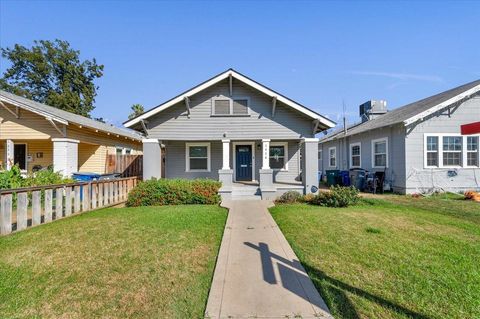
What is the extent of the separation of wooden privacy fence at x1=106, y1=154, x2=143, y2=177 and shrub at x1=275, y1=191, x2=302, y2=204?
33.8ft

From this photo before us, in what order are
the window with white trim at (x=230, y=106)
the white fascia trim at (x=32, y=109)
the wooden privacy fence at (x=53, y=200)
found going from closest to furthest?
the wooden privacy fence at (x=53, y=200) → the window with white trim at (x=230, y=106) → the white fascia trim at (x=32, y=109)

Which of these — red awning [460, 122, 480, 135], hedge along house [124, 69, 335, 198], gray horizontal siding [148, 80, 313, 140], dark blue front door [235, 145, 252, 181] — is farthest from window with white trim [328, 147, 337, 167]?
red awning [460, 122, 480, 135]

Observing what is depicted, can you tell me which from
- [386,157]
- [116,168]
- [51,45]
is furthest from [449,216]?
[51,45]

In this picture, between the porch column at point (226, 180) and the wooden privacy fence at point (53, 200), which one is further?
the porch column at point (226, 180)

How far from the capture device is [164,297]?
3.23m

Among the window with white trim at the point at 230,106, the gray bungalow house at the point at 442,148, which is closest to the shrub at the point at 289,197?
the window with white trim at the point at 230,106

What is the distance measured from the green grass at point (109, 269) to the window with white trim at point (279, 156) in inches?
319

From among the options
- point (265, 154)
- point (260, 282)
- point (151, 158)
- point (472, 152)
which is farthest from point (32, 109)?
point (472, 152)

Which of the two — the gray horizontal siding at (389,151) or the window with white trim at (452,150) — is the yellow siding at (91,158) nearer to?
the gray horizontal siding at (389,151)

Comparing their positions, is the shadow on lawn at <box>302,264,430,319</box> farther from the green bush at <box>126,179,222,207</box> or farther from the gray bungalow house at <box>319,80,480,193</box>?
the gray bungalow house at <box>319,80,480,193</box>

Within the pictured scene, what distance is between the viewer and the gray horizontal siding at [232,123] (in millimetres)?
12052

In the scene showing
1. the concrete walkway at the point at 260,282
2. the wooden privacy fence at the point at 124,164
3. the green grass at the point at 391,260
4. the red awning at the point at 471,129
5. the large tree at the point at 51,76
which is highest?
the large tree at the point at 51,76

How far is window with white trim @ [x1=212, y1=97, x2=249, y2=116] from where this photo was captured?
12.2 m

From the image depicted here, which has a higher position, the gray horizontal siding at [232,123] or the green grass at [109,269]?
the gray horizontal siding at [232,123]
